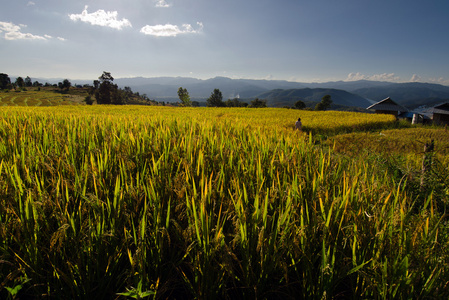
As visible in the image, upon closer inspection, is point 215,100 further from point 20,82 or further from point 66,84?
point 20,82

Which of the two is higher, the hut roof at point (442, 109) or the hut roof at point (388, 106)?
the hut roof at point (388, 106)

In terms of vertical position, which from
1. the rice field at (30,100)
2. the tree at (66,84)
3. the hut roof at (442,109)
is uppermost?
the tree at (66,84)

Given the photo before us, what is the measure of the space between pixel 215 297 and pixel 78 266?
72 centimetres

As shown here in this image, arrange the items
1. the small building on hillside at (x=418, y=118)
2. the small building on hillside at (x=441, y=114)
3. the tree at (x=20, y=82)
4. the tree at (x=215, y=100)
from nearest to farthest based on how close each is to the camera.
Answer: the small building on hillside at (x=418, y=118)
the small building on hillside at (x=441, y=114)
the tree at (x=215, y=100)
the tree at (x=20, y=82)

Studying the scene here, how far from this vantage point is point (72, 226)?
47.4 inches

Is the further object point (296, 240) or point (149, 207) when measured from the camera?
point (149, 207)

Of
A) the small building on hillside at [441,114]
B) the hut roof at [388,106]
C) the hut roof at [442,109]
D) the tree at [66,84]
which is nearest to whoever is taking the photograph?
the hut roof at [442,109]

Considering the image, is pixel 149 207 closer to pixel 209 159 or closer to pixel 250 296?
pixel 250 296

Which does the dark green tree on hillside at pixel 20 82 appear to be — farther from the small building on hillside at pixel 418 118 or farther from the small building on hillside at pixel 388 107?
the small building on hillside at pixel 418 118

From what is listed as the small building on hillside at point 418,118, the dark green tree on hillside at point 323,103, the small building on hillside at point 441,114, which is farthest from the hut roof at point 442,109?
the dark green tree on hillside at point 323,103

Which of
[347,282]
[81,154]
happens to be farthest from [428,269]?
[81,154]

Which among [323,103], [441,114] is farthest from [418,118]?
[323,103]

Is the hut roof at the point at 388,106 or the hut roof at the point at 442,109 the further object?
the hut roof at the point at 388,106

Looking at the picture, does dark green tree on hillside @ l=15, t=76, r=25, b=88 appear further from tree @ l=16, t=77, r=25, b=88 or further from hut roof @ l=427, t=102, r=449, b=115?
hut roof @ l=427, t=102, r=449, b=115
